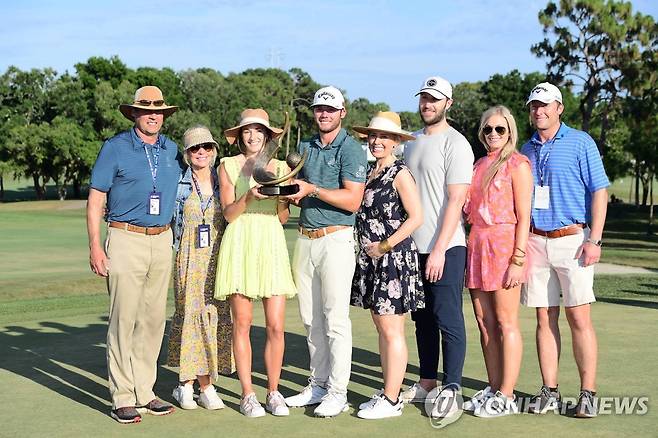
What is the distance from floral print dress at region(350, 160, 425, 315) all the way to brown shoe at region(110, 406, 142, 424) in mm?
1706

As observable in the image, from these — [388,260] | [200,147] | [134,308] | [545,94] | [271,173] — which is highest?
[545,94]

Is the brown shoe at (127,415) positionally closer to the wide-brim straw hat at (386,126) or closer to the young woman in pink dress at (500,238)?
the young woman in pink dress at (500,238)

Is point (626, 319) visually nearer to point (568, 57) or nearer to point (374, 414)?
point (374, 414)

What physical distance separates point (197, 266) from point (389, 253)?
1.39 meters

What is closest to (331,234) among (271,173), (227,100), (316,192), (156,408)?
(316,192)

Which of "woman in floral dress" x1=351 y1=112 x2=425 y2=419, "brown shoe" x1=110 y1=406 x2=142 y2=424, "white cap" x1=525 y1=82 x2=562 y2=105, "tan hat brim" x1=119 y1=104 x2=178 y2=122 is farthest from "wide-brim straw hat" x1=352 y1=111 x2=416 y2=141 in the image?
"brown shoe" x1=110 y1=406 x2=142 y2=424

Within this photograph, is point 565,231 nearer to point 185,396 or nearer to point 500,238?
point 500,238

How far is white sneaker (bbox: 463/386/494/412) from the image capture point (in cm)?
612

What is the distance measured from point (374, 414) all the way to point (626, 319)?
16.0 ft

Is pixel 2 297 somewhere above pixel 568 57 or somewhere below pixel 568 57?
below

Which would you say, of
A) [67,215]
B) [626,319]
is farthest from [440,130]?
[67,215]

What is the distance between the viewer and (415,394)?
6.57 m

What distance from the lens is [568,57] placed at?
41469mm

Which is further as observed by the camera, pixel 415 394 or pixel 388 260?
pixel 415 394
